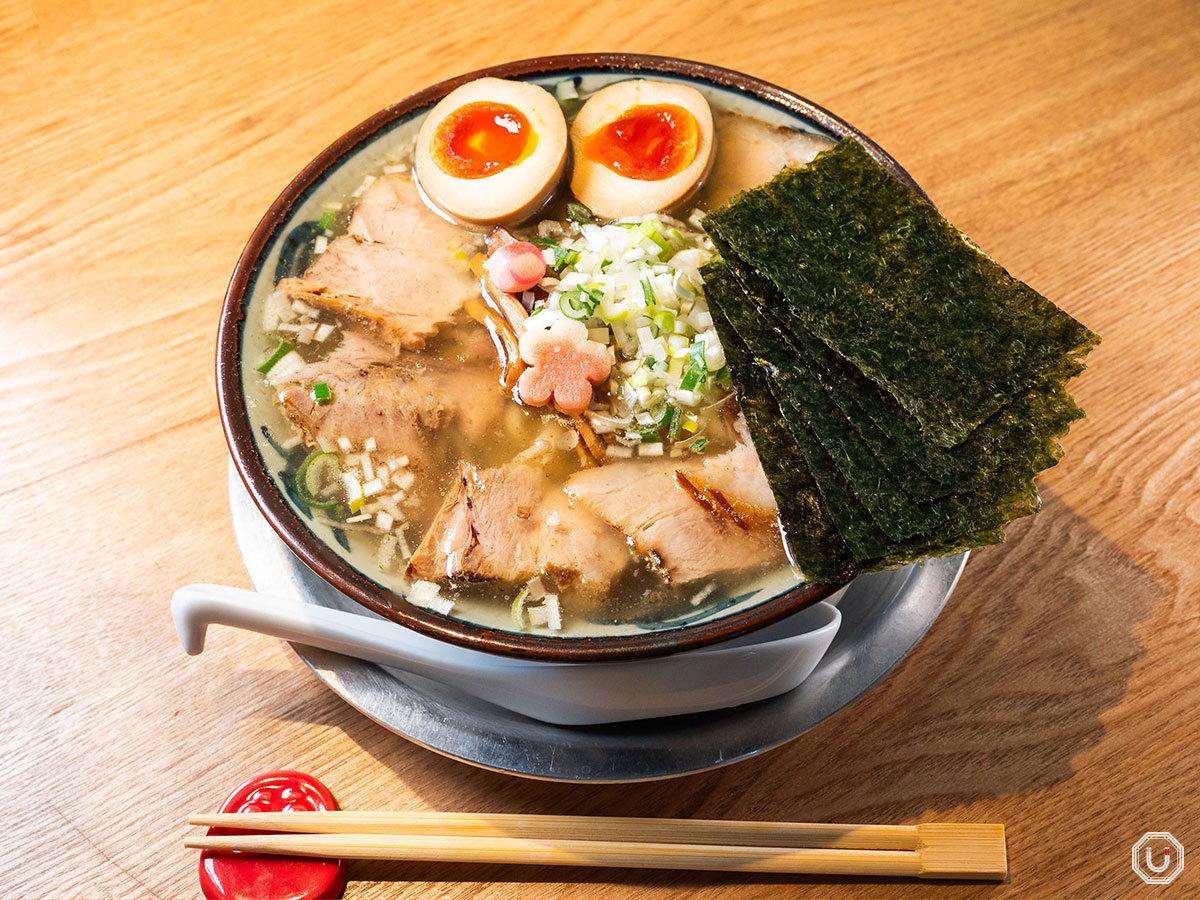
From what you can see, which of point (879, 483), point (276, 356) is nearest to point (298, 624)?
point (276, 356)

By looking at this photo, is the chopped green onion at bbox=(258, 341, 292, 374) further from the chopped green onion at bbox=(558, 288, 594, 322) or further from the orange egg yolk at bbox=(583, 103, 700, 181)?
the orange egg yolk at bbox=(583, 103, 700, 181)

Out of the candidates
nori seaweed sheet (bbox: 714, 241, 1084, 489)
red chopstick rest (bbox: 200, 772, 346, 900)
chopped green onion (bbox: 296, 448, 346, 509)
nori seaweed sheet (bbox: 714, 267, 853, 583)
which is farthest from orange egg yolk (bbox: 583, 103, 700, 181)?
red chopstick rest (bbox: 200, 772, 346, 900)

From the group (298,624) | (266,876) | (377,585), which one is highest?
(377,585)

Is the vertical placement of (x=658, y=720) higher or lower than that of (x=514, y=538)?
lower

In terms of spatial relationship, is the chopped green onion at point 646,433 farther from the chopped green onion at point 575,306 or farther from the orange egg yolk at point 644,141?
the orange egg yolk at point 644,141

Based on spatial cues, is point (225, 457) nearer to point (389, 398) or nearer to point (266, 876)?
point (389, 398)
